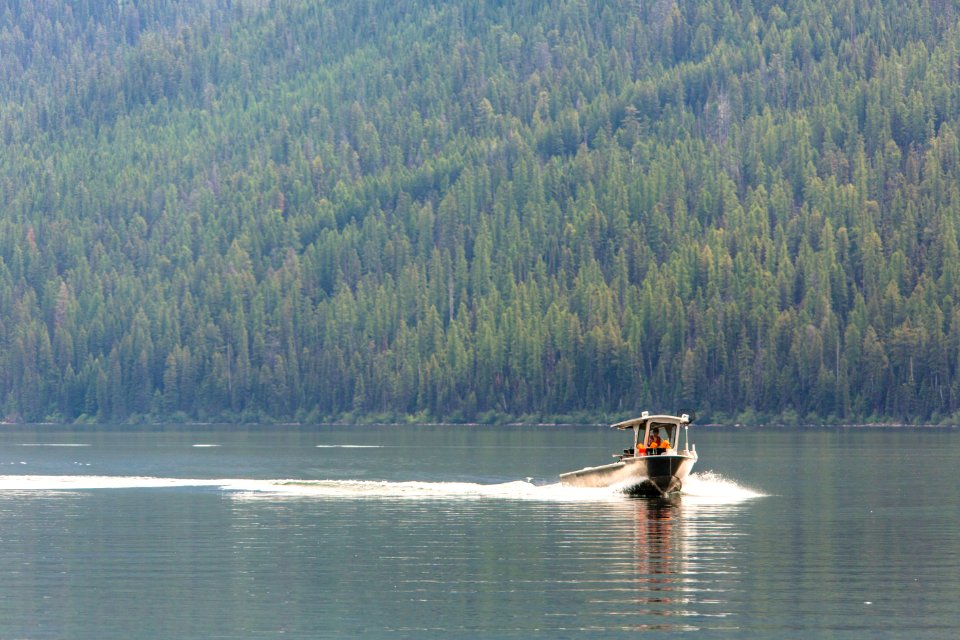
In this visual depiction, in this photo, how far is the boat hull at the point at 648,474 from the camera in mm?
89250

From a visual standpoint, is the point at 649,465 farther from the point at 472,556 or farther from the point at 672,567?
the point at 672,567

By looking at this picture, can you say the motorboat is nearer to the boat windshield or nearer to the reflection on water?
the boat windshield

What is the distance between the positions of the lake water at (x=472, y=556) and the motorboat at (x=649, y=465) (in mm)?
985

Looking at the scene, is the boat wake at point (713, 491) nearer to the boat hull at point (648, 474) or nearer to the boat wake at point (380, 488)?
the boat wake at point (380, 488)

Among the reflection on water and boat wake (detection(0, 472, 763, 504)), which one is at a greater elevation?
boat wake (detection(0, 472, 763, 504))

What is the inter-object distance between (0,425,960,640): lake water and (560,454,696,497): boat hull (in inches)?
40.2

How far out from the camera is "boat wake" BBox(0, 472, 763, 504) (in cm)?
9275

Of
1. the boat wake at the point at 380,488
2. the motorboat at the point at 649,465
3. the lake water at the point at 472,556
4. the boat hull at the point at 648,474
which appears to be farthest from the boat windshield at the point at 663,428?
the lake water at the point at 472,556

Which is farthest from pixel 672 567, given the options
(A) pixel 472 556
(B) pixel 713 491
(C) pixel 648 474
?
(B) pixel 713 491

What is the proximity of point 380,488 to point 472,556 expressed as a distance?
39063 mm

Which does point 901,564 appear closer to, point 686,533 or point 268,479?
point 686,533

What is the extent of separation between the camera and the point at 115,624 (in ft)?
151

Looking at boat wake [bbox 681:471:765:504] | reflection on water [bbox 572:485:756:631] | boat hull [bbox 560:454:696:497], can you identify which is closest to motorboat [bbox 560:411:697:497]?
boat hull [bbox 560:454:696:497]

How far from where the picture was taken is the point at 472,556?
6112 centimetres
